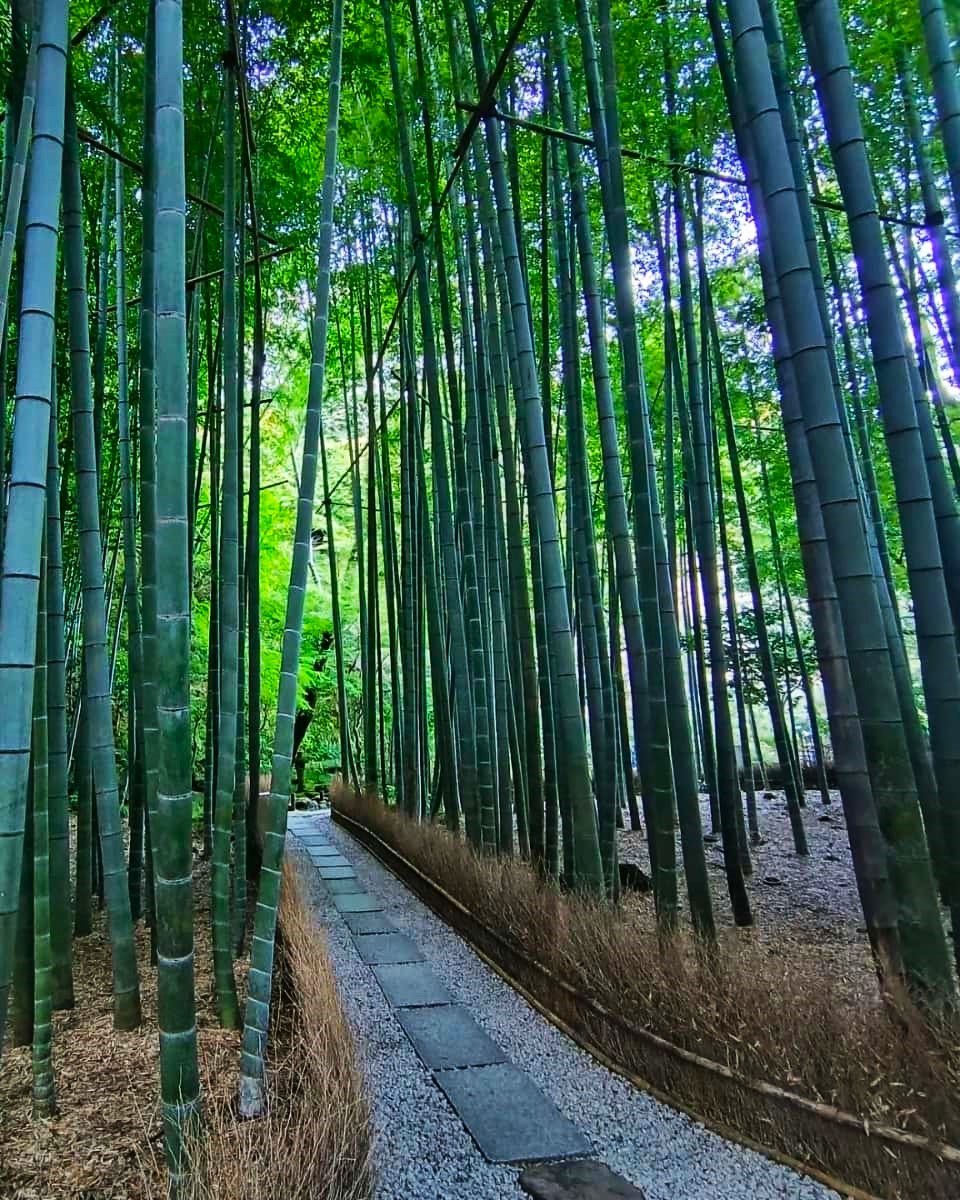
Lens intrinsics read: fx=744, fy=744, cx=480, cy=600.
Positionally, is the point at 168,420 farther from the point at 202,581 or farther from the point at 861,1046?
the point at 202,581

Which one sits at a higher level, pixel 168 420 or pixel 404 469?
pixel 404 469

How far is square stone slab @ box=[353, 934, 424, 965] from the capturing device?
286 cm

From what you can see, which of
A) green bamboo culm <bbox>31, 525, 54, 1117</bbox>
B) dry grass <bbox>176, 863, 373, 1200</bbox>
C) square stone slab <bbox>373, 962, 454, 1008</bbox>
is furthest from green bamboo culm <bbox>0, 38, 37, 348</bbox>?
square stone slab <bbox>373, 962, 454, 1008</bbox>

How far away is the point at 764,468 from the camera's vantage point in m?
6.54

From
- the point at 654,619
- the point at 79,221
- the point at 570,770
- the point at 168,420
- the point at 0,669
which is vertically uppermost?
the point at 79,221

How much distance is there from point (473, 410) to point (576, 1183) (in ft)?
9.87

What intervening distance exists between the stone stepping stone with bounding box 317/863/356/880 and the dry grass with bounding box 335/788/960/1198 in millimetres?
2021

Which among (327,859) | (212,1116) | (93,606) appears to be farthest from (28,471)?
(327,859)

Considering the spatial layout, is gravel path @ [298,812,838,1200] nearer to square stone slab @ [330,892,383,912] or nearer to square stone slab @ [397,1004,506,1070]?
square stone slab @ [397,1004,506,1070]

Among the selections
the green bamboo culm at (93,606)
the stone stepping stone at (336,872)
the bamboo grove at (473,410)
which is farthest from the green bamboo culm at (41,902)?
the stone stepping stone at (336,872)

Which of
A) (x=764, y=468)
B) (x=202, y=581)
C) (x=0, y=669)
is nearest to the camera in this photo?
(x=0, y=669)

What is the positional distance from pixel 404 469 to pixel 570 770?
3.03m

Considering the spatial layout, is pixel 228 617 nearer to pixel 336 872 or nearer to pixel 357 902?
pixel 357 902

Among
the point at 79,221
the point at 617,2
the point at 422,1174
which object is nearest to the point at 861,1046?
the point at 422,1174
